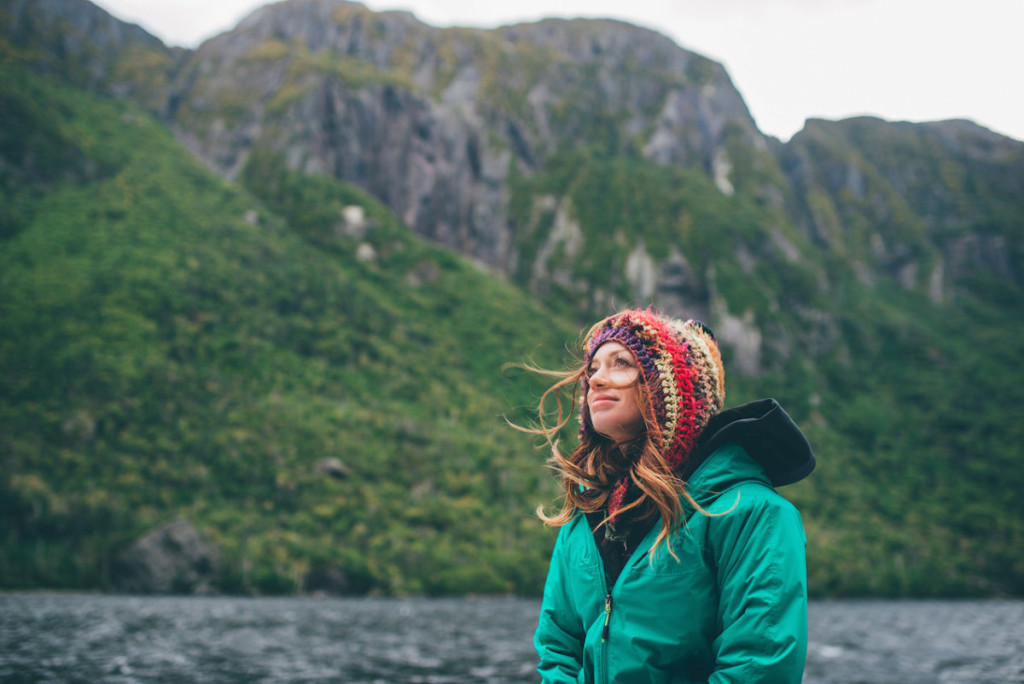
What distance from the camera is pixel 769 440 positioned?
2.31 m

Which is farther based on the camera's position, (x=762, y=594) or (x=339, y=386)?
(x=339, y=386)

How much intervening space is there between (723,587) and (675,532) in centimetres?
23

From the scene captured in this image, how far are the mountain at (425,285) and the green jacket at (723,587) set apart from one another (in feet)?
188

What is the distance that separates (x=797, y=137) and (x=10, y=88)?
591 ft

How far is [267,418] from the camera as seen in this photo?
7150 cm

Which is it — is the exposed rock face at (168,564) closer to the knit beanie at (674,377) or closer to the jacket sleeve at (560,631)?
the jacket sleeve at (560,631)

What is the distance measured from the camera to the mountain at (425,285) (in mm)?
63156

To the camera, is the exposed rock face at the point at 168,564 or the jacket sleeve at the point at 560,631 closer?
the jacket sleeve at the point at 560,631

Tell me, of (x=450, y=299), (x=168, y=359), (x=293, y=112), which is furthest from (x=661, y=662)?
(x=293, y=112)

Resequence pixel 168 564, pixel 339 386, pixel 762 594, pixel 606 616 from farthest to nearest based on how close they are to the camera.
Result: pixel 339 386 < pixel 168 564 < pixel 606 616 < pixel 762 594

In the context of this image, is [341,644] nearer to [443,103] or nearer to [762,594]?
[762,594]

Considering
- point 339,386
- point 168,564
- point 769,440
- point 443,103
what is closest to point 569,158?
point 443,103

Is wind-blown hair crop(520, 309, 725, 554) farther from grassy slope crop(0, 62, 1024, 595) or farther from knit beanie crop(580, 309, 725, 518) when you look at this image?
grassy slope crop(0, 62, 1024, 595)

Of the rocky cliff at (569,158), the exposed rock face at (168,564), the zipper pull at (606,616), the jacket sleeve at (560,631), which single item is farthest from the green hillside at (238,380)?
the zipper pull at (606,616)
